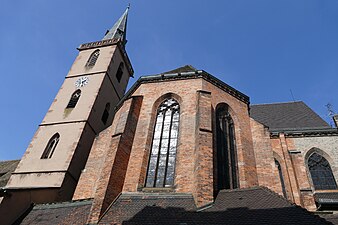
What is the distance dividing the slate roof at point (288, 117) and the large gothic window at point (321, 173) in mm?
1882

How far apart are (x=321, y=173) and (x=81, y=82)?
15839 millimetres

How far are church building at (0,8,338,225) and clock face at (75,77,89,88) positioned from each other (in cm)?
118

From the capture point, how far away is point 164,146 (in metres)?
10.8

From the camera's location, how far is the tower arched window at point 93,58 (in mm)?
21441

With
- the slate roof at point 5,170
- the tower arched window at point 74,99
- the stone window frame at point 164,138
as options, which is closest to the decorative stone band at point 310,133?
the stone window frame at point 164,138

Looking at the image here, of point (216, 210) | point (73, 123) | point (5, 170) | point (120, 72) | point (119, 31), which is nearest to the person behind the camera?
point (216, 210)

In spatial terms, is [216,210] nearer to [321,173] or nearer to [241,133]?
[241,133]

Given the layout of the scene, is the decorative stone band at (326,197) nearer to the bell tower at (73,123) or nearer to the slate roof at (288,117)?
the slate roof at (288,117)

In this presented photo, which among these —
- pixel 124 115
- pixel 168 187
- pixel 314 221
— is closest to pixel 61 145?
pixel 124 115

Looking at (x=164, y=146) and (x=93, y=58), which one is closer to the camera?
(x=164, y=146)

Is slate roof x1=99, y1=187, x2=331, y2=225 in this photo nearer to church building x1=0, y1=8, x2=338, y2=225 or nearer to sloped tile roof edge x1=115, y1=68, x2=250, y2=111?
church building x1=0, y1=8, x2=338, y2=225

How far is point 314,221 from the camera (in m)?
6.46

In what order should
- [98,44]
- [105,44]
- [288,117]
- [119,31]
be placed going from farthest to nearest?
[119,31], [98,44], [105,44], [288,117]

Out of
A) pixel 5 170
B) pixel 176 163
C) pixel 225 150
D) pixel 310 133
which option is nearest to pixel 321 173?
pixel 310 133
